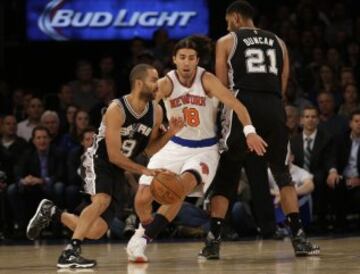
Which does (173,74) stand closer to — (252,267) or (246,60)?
(246,60)

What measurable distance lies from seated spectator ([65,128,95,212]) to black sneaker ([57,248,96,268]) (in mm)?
4132

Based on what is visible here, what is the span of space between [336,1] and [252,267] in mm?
8663

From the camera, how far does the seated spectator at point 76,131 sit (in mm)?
12562

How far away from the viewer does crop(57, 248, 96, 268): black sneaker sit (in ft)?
25.9

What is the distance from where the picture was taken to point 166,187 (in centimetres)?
800

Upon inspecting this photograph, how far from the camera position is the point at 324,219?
1239cm

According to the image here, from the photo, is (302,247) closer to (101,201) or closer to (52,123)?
(101,201)

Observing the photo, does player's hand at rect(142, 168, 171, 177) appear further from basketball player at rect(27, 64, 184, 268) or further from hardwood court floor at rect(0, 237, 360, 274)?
hardwood court floor at rect(0, 237, 360, 274)

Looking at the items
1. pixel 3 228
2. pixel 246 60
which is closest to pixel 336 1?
pixel 3 228

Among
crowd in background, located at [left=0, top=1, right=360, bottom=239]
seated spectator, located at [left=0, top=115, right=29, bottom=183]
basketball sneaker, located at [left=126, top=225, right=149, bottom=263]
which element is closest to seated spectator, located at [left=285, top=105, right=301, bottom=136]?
crowd in background, located at [left=0, top=1, right=360, bottom=239]

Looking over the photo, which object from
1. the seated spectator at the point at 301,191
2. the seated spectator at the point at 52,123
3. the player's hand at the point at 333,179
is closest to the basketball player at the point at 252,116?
the seated spectator at the point at 301,191

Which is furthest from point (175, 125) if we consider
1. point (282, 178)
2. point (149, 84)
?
point (282, 178)

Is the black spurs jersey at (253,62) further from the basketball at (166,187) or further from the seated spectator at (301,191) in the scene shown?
the seated spectator at (301,191)

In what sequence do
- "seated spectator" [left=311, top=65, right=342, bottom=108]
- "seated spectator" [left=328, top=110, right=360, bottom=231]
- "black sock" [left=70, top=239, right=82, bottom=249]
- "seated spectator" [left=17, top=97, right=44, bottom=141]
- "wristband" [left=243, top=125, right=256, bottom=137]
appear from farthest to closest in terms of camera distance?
"seated spectator" [left=311, top=65, right=342, bottom=108]
"seated spectator" [left=17, top=97, right=44, bottom=141]
"seated spectator" [left=328, top=110, right=360, bottom=231]
"wristband" [left=243, top=125, right=256, bottom=137]
"black sock" [left=70, top=239, right=82, bottom=249]
